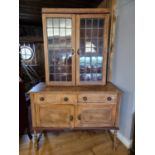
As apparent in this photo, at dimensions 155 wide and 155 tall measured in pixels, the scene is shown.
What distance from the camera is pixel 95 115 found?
1718 millimetres

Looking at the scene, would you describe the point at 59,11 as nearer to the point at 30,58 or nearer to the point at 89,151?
the point at 89,151

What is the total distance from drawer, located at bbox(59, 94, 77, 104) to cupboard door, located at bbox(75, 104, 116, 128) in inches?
4.0

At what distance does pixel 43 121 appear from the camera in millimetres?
1723

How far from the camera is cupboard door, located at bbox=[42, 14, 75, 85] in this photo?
5.79ft

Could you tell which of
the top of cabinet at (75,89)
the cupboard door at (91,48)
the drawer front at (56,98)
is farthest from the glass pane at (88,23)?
the drawer front at (56,98)

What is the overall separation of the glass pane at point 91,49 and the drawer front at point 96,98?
32 cm

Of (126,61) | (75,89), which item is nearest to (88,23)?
(126,61)

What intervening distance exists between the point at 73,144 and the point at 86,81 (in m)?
0.88

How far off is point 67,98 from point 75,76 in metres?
0.37

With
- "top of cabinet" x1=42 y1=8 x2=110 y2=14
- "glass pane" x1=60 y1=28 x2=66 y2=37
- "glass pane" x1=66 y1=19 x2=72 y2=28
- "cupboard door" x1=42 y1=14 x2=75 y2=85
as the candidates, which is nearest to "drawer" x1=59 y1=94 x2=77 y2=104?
"cupboard door" x1=42 y1=14 x2=75 y2=85

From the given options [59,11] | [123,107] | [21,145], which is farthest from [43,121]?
[59,11]

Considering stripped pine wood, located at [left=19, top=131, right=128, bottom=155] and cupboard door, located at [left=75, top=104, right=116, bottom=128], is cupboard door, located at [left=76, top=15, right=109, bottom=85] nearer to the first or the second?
cupboard door, located at [left=75, top=104, right=116, bottom=128]

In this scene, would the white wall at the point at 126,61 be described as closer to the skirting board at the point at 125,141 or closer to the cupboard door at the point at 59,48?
the skirting board at the point at 125,141

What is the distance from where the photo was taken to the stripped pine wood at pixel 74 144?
5.77ft
